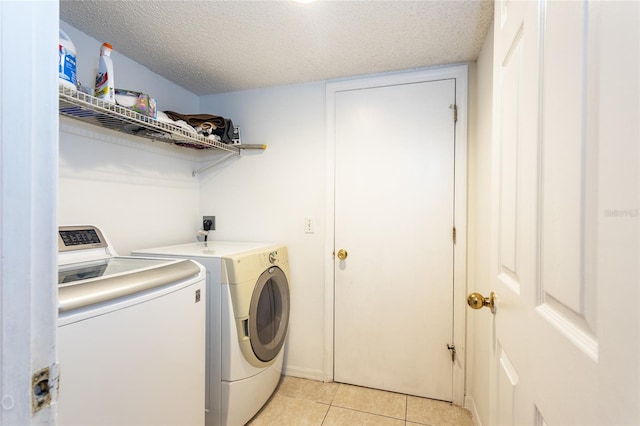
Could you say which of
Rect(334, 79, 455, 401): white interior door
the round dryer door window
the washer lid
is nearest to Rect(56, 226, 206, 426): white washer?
the washer lid

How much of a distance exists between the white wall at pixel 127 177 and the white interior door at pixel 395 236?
4.02 feet

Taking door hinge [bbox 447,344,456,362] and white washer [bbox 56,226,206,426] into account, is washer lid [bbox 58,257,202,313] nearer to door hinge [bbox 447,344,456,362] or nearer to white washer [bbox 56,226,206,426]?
white washer [bbox 56,226,206,426]

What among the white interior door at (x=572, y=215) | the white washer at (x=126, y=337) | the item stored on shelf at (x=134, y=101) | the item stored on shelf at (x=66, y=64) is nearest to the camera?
the white interior door at (x=572, y=215)

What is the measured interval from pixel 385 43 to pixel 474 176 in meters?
0.99

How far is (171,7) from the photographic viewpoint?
136cm

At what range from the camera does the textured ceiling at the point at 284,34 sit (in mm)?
1360

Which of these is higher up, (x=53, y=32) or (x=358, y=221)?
(x=53, y=32)

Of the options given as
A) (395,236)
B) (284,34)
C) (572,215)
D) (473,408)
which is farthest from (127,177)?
(473,408)

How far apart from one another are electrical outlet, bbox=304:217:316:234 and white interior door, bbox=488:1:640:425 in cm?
148

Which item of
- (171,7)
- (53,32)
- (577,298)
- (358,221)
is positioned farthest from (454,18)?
(53,32)

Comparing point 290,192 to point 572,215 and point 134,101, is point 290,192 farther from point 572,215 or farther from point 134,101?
point 572,215

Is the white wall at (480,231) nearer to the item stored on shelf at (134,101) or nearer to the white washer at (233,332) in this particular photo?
the white washer at (233,332)

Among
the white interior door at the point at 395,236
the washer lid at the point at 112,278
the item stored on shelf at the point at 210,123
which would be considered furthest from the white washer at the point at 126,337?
the white interior door at the point at 395,236

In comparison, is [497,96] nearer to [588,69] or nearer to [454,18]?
[588,69]
